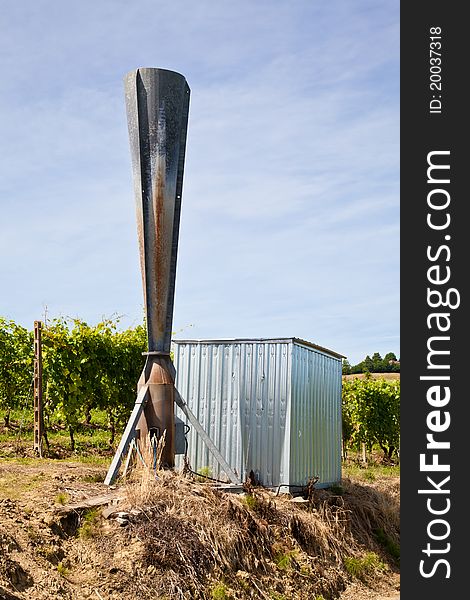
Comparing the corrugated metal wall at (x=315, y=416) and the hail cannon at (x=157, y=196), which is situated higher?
the hail cannon at (x=157, y=196)

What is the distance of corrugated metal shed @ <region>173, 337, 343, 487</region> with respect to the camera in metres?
11.7

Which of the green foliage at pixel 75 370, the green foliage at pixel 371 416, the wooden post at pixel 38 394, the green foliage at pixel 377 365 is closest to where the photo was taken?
the wooden post at pixel 38 394

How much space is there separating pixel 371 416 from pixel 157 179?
13.0 m

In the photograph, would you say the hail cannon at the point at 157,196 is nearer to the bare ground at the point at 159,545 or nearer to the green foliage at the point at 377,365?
the bare ground at the point at 159,545

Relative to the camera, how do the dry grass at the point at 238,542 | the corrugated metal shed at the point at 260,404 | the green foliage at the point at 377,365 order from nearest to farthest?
the dry grass at the point at 238,542
the corrugated metal shed at the point at 260,404
the green foliage at the point at 377,365

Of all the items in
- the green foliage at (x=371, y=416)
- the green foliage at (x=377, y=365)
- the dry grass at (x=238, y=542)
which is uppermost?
the green foliage at (x=377, y=365)

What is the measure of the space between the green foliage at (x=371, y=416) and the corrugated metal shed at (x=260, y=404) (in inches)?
340

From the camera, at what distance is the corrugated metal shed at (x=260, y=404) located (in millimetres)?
11680

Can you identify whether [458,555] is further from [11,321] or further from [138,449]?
[11,321]

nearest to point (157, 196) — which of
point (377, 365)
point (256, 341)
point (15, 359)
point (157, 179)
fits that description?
point (157, 179)

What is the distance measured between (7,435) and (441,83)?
10749mm

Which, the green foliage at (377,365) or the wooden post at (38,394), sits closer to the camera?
the wooden post at (38,394)

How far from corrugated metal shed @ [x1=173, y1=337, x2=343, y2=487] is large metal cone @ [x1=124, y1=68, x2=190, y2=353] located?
5.97 feet

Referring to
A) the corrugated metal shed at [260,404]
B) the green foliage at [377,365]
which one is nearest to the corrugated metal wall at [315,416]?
the corrugated metal shed at [260,404]
